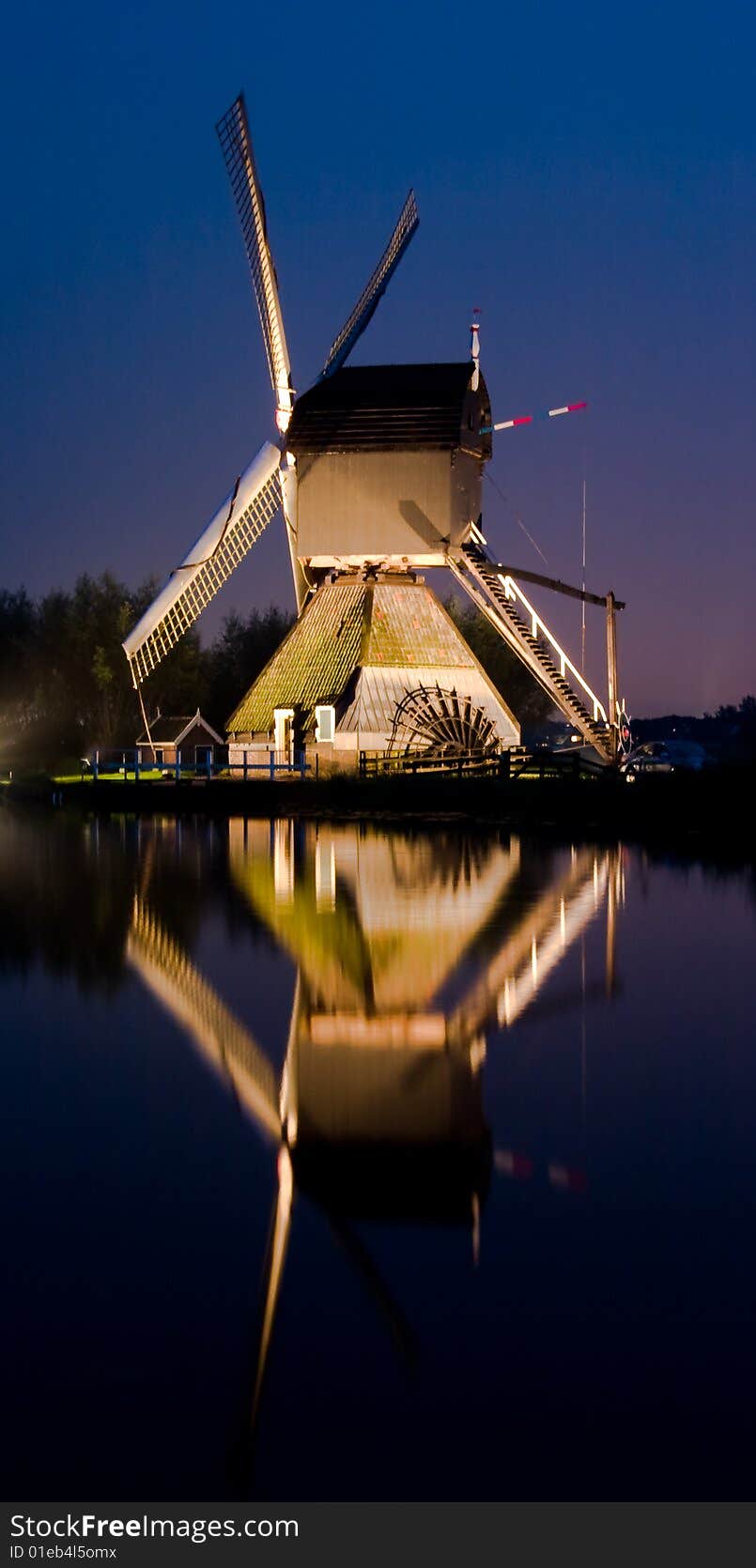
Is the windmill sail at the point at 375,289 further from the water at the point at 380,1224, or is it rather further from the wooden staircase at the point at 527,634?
the water at the point at 380,1224

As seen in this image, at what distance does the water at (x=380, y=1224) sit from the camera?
4.19 metres

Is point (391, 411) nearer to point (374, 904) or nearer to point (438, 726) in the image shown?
point (438, 726)

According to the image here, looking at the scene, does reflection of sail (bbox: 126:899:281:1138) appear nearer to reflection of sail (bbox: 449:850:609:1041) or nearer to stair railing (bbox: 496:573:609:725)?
reflection of sail (bbox: 449:850:609:1041)

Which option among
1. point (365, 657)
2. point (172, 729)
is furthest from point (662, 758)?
point (365, 657)

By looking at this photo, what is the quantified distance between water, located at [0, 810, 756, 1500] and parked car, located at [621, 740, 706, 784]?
29.0 m

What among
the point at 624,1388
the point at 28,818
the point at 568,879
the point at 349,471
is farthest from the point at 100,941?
the point at 349,471

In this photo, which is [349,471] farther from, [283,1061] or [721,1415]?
[721,1415]

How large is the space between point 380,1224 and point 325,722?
122 feet

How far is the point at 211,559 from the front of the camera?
43.4 meters

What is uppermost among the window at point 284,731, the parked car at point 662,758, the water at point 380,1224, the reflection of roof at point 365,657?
the reflection of roof at point 365,657

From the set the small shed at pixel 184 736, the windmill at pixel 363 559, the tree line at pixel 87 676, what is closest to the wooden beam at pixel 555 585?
the windmill at pixel 363 559

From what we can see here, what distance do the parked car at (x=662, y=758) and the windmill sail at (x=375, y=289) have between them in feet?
42.8
